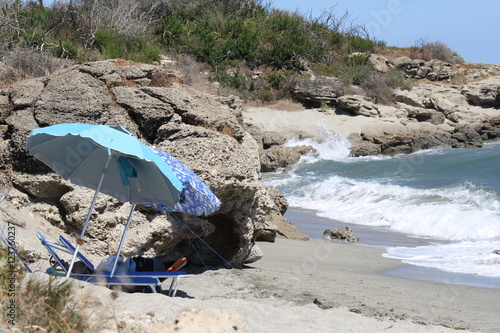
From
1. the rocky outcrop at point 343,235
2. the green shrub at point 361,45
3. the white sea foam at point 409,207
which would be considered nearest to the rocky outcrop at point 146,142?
the rocky outcrop at point 343,235

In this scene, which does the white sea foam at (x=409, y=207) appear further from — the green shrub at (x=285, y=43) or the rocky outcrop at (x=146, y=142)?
the green shrub at (x=285, y=43)

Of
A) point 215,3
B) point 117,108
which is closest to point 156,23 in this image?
point 215,3

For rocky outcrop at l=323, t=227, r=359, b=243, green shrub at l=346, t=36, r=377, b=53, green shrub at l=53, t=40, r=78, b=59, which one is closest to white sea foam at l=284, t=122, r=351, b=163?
green shrub at l=346, t=36, r=377, b=53

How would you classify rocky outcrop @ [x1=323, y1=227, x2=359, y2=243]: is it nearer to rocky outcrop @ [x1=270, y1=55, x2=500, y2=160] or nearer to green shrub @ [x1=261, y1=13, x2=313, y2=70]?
rocky outcrop @ [x1=270, y1=55, x2=500, y2=160]

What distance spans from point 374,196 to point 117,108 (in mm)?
11258

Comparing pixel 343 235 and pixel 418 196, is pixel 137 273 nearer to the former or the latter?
pixel 343 235

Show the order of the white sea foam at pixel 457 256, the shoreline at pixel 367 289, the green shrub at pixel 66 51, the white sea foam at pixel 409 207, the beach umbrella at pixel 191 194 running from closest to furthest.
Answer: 1. the shoreline at pixel 367 289
2. the beach umbrella at pixel 191 194
3. the white sea foam at pixel 457 256
4. the white sea foam at pixel 409 207
5. the green shrub at pixel 66 51

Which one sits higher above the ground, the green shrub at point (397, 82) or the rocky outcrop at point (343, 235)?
the green shrub at point (397, 82)

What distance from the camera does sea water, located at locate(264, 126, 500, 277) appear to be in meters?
11.4

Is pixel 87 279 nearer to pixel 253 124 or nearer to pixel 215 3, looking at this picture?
pixel 253 124

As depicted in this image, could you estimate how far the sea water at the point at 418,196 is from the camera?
37.3ft

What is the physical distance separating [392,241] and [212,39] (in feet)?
79.6

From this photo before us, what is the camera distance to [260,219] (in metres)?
9.14

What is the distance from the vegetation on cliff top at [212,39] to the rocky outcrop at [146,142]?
7.99 meters
